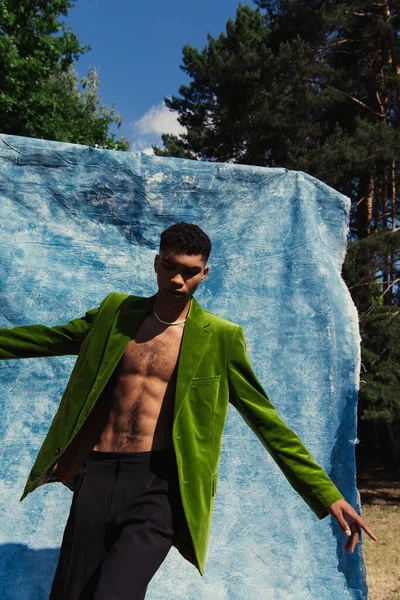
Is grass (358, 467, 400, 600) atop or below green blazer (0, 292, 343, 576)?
→ below

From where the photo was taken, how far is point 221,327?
2.44 meters

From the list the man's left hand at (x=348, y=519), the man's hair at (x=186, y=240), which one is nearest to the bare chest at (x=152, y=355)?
the man's hair at (x=186, y=240)

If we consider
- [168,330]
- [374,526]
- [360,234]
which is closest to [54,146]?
[168,330]

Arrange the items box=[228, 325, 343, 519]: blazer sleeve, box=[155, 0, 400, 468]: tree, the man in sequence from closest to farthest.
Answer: the man < box=[228, 325, 343, 519]: blazer sleeve < box=[155, 0, 400, 468]: tree

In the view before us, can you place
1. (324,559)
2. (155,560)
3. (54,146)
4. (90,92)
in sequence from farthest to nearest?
(90,92)
(54,146)
(324,559)
(155,560)

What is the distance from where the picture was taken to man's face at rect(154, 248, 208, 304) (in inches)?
92.0

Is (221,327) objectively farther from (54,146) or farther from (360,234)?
(360,234)

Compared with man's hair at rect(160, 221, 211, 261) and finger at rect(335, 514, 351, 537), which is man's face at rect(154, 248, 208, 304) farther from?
finger at rect(335, 514, 351, 537)

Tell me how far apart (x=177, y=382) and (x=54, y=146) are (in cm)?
228

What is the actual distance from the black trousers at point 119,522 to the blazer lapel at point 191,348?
0.22 metres

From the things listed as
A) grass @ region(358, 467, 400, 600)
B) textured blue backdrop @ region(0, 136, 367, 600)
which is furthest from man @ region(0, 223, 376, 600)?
grass @ region(358, 467, 400, 600)

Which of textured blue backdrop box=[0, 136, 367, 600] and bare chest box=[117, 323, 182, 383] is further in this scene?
textured blue backdrop box=[0, 136, 367, 600]

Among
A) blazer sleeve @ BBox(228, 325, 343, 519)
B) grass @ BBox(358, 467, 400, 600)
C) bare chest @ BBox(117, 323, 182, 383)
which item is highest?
bare chest @ BBox(117, 323, 182, 383)

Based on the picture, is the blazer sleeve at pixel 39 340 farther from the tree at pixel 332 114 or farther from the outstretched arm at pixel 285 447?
the tree at pixel 332 114
